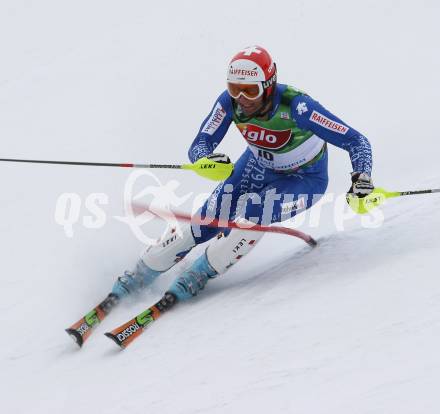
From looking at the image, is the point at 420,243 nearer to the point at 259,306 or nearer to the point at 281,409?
the point at 259,306

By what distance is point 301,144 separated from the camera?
5016 millimetres

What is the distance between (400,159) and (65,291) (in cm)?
387

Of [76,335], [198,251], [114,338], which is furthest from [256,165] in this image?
[76,335]

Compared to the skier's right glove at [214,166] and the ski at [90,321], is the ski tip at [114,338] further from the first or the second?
the skier's right glove at [214,166]

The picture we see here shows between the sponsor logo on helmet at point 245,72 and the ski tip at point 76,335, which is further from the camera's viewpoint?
the ski tip at point 76,335

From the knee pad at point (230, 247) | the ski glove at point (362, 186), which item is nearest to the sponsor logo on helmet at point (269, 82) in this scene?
→ the ski glove at point (362, 186)

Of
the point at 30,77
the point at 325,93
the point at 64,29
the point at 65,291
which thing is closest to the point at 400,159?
the point at 325,93

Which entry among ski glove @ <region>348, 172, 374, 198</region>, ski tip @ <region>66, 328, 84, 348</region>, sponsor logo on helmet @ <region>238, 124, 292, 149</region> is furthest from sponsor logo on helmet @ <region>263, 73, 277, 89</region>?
ski tip @ <region>66, 328, 84, 348</region>

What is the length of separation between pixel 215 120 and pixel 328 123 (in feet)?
3.06

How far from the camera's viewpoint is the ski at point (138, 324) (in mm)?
4598

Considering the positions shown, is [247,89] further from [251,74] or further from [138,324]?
[138,324]

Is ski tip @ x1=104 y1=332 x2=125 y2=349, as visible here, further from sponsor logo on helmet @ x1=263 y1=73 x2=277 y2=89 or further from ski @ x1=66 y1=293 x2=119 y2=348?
sponsor logo on helmet @ x1=263 y1=73 x2=277 y2=89

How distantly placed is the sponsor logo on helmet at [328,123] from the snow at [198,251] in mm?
889

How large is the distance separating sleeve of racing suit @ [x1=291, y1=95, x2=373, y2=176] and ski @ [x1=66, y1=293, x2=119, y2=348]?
2.01 m
